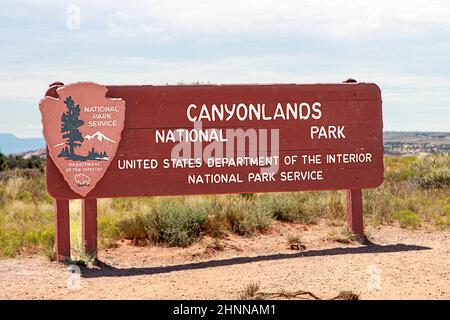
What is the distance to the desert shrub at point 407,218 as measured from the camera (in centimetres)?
1396

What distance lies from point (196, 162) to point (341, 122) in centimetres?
253

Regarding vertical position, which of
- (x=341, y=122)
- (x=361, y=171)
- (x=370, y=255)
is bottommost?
(x=370, y=255)

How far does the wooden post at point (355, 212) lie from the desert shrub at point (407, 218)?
6.70ft

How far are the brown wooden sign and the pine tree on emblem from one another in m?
0.19

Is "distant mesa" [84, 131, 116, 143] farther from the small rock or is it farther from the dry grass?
the small rock

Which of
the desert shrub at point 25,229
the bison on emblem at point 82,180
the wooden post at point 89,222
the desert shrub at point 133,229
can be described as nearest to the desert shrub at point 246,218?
the desert shrub at point 133,229

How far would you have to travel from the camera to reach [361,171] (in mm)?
11867

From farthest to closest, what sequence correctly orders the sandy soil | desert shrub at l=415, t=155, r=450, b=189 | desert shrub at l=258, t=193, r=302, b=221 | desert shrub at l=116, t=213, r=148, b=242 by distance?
desert shrub at l=415, t=155, r=450, b=189, desert shrub at l=258, t=193, r=302, b=221, desert shrub at l=116, t=213, r=148, b=242, the sandy soil

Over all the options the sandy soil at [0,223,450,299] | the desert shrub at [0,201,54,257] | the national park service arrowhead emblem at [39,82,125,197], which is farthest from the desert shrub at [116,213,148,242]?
the national park service arrowhead emblem at [39,82,125,197]

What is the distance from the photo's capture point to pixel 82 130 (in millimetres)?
10672

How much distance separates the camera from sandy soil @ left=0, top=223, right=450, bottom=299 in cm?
841

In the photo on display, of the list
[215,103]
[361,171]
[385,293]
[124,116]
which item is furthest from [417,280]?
[124,116]

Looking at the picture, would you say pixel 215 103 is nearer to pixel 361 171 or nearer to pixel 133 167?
pixel 133 167

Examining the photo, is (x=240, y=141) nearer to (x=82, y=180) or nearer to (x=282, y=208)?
(x=82, y=180)
